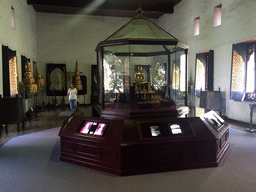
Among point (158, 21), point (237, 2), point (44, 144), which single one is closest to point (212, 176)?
point (44, 144)

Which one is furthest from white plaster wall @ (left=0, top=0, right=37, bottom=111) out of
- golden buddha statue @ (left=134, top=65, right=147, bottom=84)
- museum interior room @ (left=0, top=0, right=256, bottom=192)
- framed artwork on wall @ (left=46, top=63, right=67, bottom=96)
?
golden buddha statue @ (left=134, top=65, right=147, bottom=84)

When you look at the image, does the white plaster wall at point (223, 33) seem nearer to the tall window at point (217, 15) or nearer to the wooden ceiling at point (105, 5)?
the tall window at point (217, 15)

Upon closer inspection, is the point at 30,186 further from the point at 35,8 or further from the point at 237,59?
the point at 35,8

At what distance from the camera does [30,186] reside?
3.71 meters

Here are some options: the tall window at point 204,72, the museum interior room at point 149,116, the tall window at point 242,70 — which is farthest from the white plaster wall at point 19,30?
the tall window at point 242,70

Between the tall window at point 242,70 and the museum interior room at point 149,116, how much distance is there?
0.12 feet

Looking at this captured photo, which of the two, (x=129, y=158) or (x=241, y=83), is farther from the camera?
(x=241, y=83)

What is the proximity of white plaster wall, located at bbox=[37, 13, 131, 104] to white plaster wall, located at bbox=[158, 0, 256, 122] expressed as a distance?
624 cm

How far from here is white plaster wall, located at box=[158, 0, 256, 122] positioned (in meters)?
8.38

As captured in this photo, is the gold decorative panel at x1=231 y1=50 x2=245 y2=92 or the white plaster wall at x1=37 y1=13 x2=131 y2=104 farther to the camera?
the white plaster wall at x1=37 y1=13 x2=131 y2=104

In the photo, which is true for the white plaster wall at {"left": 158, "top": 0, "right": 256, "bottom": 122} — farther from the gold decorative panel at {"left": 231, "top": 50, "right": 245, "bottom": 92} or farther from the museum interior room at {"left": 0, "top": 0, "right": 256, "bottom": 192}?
the gold decorative panel at {"left": 231, "top": 50, "right": 245, "bottom": 92}

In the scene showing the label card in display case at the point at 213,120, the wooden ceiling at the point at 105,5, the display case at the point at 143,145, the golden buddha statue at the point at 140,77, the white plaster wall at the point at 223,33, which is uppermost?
the wooden ceiling at the point at 105,5

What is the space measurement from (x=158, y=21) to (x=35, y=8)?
26.9 feet

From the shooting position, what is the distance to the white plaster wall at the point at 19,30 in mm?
8479
